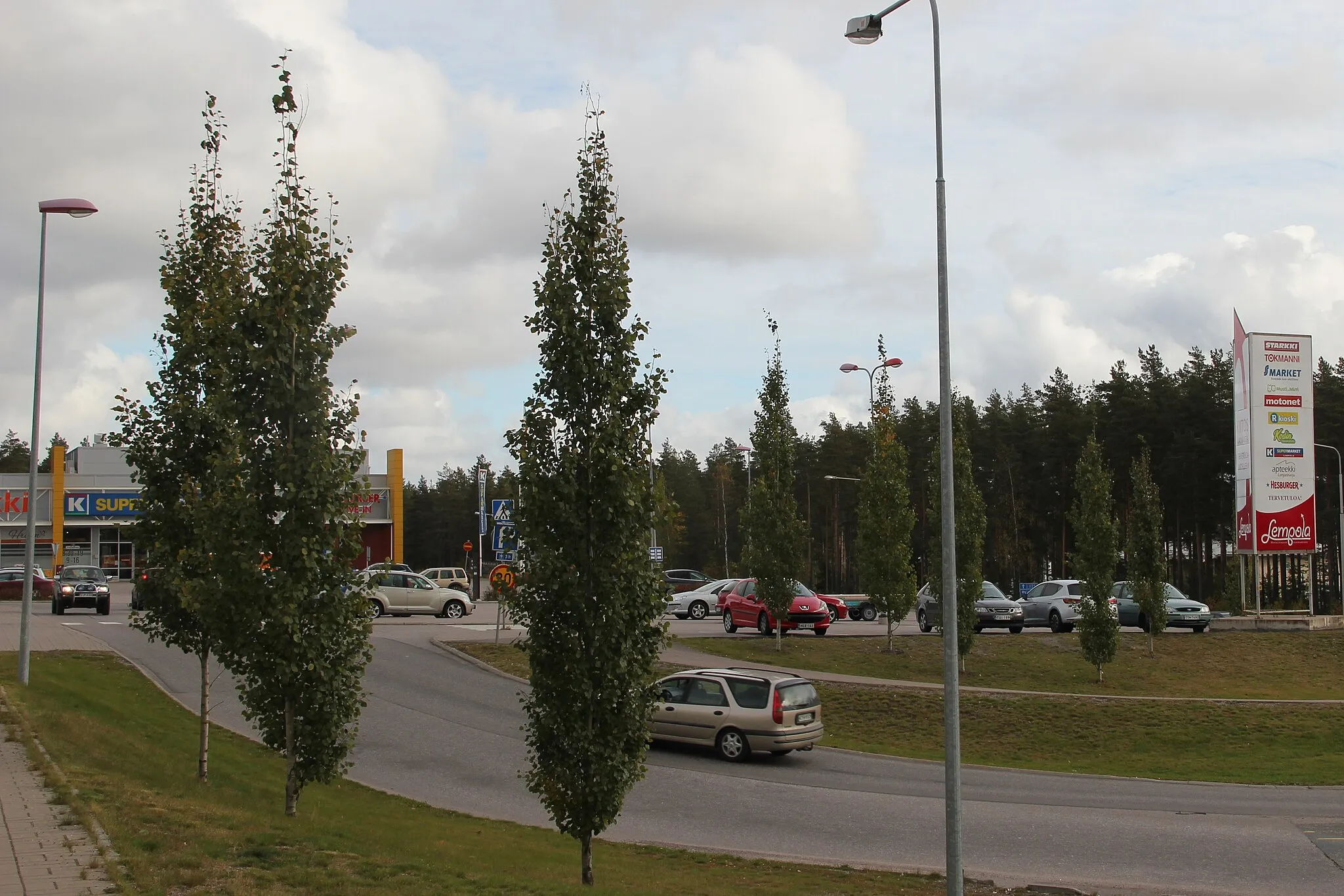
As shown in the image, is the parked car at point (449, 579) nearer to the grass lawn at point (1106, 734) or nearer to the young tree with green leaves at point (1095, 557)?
the grass lawn at point (1106, 734)

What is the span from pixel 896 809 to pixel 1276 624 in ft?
A: 87.2

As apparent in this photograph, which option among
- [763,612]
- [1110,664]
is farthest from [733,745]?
[1110,664]

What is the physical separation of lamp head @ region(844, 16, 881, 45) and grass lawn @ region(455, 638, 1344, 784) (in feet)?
44.5

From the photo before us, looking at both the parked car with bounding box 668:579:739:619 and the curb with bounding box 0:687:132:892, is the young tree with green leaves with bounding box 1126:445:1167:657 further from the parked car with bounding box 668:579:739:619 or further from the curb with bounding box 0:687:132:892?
the curb with bounding box 0:687:132:892

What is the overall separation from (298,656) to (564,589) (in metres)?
3.19

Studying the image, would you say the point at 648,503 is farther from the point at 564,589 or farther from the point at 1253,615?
the point at 1253,615

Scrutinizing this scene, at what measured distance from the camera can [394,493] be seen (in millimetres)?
72625

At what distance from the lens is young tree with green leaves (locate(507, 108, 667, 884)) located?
11.2 m

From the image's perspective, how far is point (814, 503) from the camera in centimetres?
8712

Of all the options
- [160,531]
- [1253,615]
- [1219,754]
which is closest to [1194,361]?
[1253,615]

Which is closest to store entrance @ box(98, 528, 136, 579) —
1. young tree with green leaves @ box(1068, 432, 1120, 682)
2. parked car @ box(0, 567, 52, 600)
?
parked car @ box(0, 567, 52, 600)

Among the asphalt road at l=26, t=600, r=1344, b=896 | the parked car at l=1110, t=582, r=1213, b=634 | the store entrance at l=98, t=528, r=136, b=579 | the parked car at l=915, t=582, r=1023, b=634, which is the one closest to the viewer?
the asphalt road at l=26, t=600, r=1344, b=896

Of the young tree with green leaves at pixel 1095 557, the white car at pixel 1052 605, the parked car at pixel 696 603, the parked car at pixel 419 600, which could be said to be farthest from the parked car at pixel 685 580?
the young tree with green leaves at pixel 1095 557

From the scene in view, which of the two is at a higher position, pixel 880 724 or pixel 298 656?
pixel 298 656
